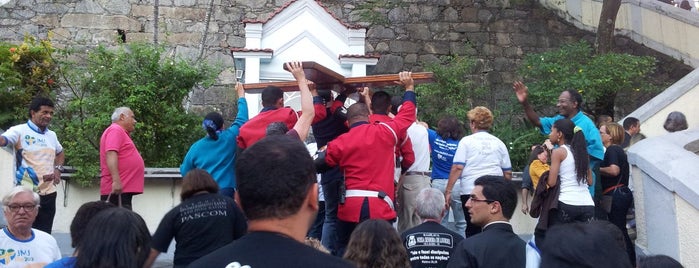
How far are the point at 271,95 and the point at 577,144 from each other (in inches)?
100

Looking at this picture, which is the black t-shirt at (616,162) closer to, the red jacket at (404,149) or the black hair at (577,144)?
the black hair at (577,144)

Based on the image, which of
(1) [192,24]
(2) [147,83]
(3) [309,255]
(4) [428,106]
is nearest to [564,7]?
(4) [428,106]

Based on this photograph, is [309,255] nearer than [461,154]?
Yes

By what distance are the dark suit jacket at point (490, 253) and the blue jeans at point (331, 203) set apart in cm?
219

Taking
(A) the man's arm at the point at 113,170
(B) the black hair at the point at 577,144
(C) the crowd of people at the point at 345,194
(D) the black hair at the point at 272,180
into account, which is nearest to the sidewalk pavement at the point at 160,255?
(C) the crowd of people at the point at 345,194

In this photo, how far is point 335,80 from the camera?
22.2 feet

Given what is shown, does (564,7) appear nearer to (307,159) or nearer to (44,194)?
(44,194)

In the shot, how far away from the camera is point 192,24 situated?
15.1m

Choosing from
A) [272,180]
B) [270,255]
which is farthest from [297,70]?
[270,255]

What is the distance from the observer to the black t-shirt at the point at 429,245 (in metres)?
5.34

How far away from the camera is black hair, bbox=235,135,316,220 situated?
2551 millimetres

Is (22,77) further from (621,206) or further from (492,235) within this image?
(492,235)

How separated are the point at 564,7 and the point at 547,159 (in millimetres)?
9181

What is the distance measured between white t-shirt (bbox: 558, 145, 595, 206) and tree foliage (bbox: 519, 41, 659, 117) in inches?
233
